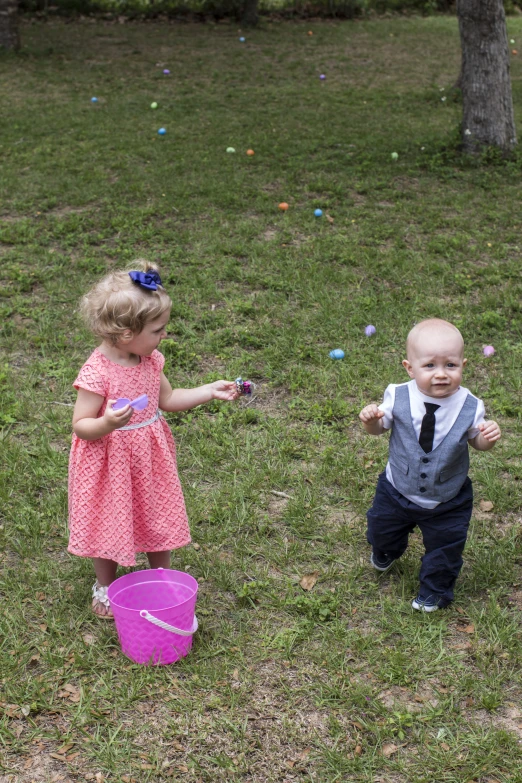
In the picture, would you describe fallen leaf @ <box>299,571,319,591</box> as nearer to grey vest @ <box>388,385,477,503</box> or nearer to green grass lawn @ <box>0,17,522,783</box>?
green grass lawn @ <box>0,17,522,783</box>

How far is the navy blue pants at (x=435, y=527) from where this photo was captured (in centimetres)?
280

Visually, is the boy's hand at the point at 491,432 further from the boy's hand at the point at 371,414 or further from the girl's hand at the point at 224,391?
the girl's hand at the point at 224,391

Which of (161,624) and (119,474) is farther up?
(119,474)

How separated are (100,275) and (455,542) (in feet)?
11.4

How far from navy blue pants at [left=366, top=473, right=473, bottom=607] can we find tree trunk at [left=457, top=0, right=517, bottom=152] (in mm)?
5670

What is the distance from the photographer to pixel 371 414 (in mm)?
2721

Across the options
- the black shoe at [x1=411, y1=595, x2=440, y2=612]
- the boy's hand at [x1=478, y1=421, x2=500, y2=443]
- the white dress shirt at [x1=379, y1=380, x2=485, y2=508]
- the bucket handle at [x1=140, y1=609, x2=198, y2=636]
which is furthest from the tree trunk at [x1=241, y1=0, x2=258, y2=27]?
the bucket handle at [x1=140, y1=609, x2=198, y2=636]

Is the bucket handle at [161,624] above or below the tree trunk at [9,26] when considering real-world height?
below

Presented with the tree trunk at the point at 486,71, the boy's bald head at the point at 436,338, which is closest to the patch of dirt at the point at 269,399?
the boy's bald head at the point at 436,338

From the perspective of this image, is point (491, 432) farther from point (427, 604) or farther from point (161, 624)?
point (161, 624)

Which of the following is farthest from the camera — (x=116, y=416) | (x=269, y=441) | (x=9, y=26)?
(x=9, y=26)

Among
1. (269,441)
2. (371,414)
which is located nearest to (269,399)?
(269,441)

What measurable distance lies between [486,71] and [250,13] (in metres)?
9.08

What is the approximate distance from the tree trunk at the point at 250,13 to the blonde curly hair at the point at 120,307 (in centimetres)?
1417
